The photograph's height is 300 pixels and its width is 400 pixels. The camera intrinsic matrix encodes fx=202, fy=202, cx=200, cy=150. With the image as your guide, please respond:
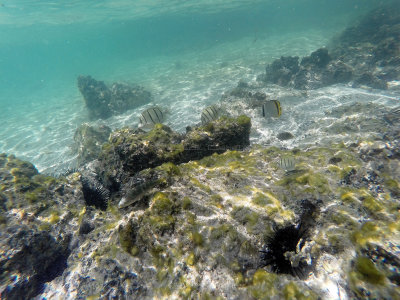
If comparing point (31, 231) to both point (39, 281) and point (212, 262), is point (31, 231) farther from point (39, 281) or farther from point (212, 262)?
point (212, 262)

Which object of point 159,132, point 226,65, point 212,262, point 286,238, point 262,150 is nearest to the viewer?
point 286,238

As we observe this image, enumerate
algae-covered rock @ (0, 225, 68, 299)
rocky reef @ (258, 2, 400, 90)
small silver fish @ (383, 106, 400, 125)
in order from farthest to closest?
1. rocky reef @ (258, 2, 400, 90)
2. small silver fish @ (383, 106, 400, 125)
3. algae-covered rock @ (0, 225, 68, 299)

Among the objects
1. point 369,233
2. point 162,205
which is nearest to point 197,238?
point 162,205

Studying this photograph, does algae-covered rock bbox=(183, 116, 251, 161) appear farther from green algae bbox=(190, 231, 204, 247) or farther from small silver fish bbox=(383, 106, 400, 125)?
small silver fish bbox=(383, 106, 400, 125)

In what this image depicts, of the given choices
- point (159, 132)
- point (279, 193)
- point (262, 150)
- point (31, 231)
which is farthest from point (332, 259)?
point (31, 231)

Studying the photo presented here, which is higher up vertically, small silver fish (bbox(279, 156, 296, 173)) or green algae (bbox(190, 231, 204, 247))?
green algae (bbox(190, 231, 204, 247))

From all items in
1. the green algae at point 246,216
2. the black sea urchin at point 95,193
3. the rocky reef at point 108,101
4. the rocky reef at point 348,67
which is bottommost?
the rocky reef at point 348,67

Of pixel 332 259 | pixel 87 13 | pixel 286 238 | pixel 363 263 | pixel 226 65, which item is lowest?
pixel 226 65

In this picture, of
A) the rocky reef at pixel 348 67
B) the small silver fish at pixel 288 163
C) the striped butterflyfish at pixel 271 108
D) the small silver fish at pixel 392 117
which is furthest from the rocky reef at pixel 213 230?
the rocky reef at pixel 348 67

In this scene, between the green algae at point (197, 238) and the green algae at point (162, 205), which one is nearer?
the green algae at point (197, 238)

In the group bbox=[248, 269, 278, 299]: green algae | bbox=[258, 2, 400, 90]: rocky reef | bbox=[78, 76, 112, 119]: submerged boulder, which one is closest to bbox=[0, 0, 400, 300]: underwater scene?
bbox=[248, 269, 278, 299]: green algae

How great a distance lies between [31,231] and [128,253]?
7.42 ft

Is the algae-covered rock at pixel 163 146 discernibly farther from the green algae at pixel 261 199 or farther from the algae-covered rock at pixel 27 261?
the green algae at pixel 261 199

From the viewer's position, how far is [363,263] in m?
1.99
